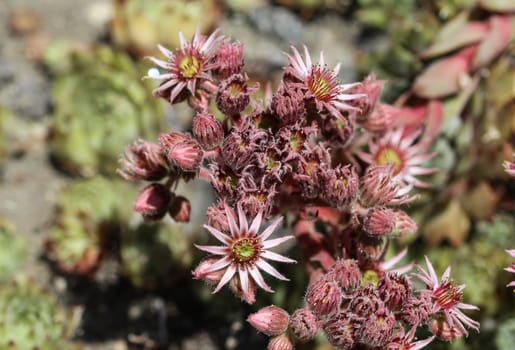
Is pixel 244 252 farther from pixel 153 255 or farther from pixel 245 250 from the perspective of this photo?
pixel 153 255

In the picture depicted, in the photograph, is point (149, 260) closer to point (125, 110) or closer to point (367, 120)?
point (125, 110)

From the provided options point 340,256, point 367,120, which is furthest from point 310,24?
point 340,256

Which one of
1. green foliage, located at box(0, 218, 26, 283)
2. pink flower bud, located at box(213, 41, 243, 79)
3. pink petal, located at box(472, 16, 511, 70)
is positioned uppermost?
pink petal, located at box(472, 16, 511, 70)

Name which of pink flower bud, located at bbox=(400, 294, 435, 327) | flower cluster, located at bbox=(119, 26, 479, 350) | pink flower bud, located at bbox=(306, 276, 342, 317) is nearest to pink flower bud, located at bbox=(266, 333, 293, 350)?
flower cluster, located at bbox=(119, 26, 479, 350)

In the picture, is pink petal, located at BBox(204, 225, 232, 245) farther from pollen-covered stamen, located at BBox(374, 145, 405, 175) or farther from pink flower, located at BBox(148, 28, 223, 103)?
pollen-covered stamen, located at BBox(374, 145, 405, 175)

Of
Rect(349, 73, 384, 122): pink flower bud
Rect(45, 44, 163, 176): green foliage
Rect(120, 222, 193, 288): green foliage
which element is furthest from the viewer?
Rect(45, 44, 163, 176): green foliage

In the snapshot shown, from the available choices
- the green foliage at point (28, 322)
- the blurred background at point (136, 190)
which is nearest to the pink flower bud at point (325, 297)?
the blurred background at point (136, 190)
